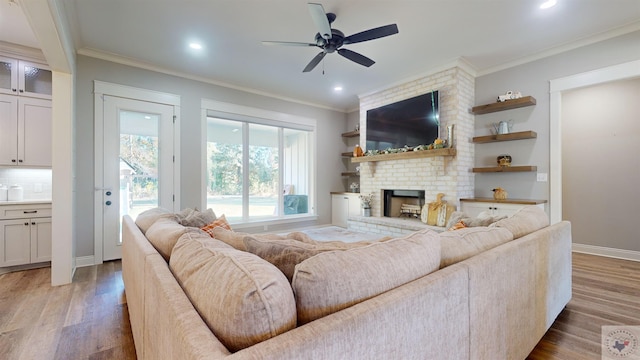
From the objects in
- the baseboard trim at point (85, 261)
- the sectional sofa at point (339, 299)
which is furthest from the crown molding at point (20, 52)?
the sectional sofa at point (339, 299)

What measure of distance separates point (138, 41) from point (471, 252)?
13.3 feet

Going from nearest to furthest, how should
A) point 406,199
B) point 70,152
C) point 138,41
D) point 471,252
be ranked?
point 471,252, point 70,152, point 138,41, point 406,199

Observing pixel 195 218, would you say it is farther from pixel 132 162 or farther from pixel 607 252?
pixel 607 252

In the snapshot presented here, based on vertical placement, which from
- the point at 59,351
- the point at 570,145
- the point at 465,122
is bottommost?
the point at 59,351

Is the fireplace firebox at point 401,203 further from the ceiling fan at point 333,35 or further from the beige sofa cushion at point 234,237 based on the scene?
the beige sofa cushion at point 234,237

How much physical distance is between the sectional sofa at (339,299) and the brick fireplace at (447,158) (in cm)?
270

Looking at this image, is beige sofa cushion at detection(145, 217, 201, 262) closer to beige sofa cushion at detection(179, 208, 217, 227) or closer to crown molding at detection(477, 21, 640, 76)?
beige sofa cushion at detection(179, 208, 217, 227)

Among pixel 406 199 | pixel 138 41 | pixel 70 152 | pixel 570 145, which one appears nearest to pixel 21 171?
pixel 70 152

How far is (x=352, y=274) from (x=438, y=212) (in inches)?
141

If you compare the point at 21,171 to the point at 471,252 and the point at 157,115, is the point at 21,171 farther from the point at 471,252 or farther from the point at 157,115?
the point at 471,252

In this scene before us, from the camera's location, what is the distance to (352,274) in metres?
0.82

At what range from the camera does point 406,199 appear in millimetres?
5023

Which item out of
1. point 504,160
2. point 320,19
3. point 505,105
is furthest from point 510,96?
point 320,19

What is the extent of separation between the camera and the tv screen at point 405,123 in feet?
13.8
